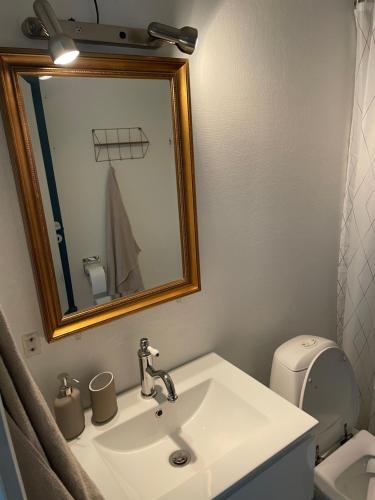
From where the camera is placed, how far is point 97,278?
110 cm

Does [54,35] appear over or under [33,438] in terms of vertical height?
over

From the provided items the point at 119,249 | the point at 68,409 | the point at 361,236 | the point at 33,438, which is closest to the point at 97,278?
the point at 119,249

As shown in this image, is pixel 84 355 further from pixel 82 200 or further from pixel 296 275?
pixel 296 275

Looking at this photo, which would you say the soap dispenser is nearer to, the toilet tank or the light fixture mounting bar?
the toilet tank

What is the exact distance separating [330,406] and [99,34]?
1.49 m

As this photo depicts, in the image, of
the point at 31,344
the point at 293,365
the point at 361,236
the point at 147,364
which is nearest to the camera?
the point at 31,344

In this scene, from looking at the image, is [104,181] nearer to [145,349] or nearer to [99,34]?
[99,34]

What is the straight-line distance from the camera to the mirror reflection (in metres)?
0.96

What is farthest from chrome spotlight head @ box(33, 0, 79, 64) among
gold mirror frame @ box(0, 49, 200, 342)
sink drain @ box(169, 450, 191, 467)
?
sink drain @ box(169, 450, 191, 467)

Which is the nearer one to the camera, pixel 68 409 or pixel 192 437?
pixel 68 409

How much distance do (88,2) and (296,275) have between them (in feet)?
4.13

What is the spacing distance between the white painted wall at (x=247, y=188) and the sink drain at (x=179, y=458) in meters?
0.27

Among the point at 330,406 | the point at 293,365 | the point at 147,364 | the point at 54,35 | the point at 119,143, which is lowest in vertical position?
the point at 330,406

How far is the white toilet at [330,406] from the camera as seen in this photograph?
131 centimetres
